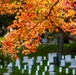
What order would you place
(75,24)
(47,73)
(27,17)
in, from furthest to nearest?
(47,73) < (75,24) < (27,17)

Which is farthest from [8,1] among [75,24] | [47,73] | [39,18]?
[47,73]

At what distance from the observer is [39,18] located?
23.1 ft

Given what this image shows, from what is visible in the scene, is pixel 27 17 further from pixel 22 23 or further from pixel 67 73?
pixel 67 73

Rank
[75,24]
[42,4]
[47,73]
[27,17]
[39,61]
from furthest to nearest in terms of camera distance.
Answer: [39,61] < [47,73] < [75,24] < [27,17] < [42,4]

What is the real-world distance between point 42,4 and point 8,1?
4.09 ft

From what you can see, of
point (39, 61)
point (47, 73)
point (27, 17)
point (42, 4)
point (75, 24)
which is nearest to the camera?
point (42, 4)

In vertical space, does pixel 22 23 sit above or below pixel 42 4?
below

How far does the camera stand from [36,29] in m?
7.52

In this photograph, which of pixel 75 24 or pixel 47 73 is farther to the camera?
pixel 47 73

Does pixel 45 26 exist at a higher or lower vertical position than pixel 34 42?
higher

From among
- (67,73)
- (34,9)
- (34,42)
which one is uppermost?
(34,9)

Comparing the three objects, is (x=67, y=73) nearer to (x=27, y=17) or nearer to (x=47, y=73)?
(x=47, y=73)

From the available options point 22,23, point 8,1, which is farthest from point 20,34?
point 8,1

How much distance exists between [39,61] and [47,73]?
308 cm
